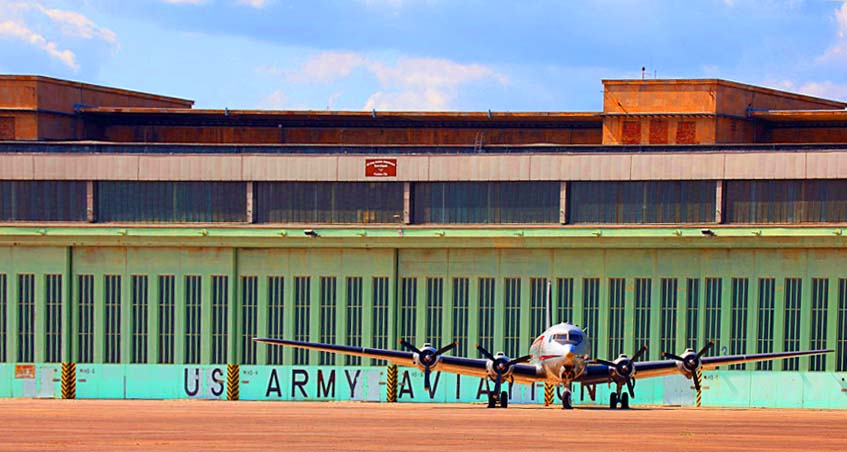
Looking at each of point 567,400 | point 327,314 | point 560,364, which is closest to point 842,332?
point 560,364

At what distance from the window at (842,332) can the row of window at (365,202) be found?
25.5 ft

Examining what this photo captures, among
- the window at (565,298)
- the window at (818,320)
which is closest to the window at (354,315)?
the window at (565,298)

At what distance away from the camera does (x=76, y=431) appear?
36.5 m

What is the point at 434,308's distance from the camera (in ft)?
245

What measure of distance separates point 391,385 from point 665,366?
1567 centimetres

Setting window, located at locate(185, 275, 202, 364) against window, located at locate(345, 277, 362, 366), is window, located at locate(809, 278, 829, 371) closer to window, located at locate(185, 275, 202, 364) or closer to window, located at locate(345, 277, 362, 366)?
window, located at locate(345, 277, 362, 366)

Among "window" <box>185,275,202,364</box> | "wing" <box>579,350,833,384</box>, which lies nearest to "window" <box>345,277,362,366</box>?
"window" <box>185,275,202,364</box>

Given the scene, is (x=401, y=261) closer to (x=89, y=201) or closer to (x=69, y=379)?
(x=89, y=201)

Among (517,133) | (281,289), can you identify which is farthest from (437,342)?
(517,133)

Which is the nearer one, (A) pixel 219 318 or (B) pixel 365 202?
(A) pixel 219 318

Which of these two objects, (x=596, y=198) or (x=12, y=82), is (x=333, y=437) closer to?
(x=596, y=198)

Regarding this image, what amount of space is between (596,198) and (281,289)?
18.2 m

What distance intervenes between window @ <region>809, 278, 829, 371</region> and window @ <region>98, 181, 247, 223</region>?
31.5m

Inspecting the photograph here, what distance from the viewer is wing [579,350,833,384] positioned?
65.6m
